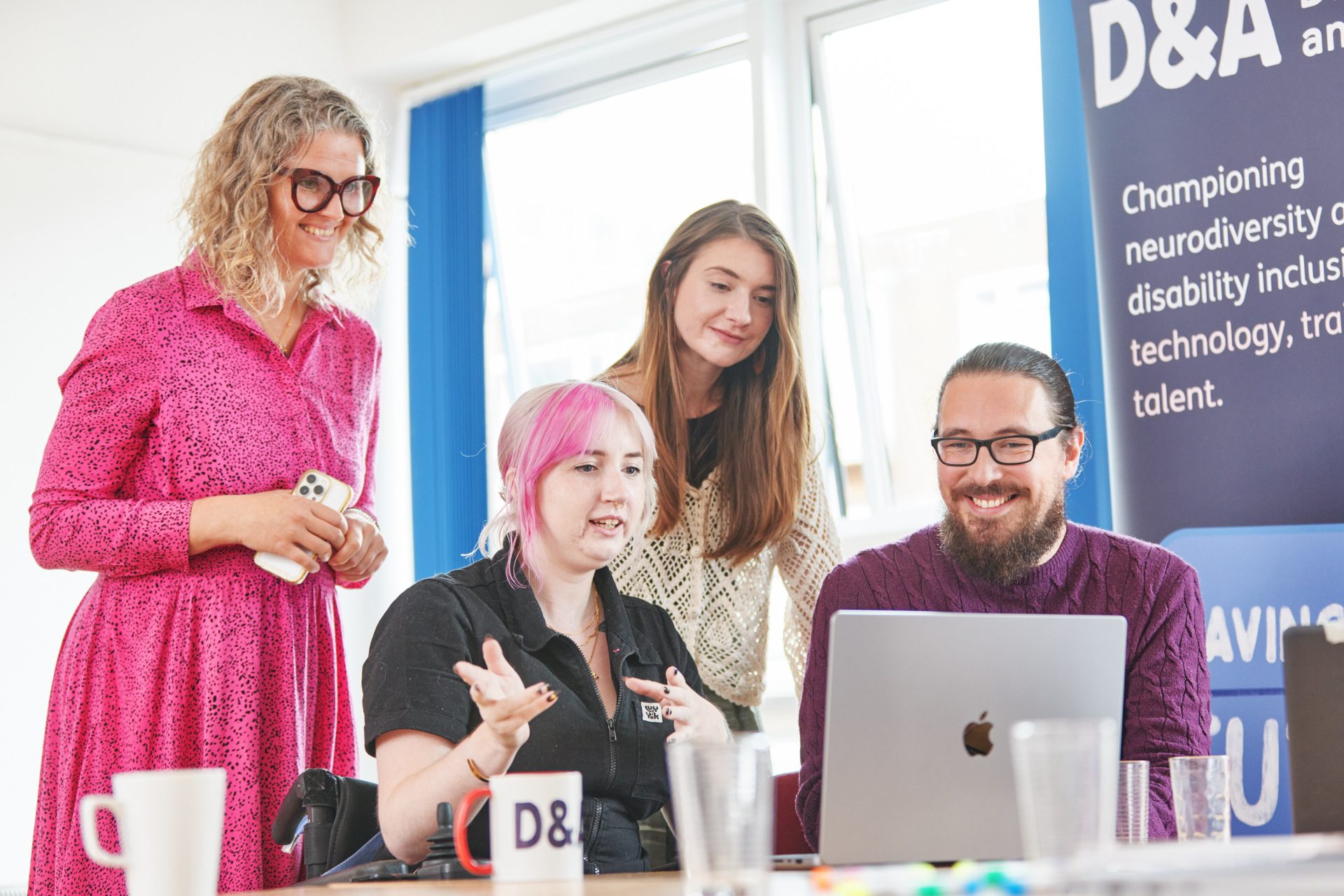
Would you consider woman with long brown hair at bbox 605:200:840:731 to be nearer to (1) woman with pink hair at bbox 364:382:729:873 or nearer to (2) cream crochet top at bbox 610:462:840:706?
(2) cream crochet top at bbox 610:462:840:706

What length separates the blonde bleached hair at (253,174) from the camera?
7.95ft

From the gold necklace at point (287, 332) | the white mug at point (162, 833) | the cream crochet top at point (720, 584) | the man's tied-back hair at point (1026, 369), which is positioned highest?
the gold necklace at point (287, 332)

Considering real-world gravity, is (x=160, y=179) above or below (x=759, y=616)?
above

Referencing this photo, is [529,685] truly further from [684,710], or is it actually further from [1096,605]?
[1096,605]

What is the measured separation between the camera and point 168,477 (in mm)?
2377

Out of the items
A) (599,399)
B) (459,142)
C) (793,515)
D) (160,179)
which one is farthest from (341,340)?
(459,142)

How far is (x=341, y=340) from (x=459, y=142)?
2363 millimetres

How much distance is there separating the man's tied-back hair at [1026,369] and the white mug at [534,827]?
130 cm

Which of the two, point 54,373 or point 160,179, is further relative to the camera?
point 160,179

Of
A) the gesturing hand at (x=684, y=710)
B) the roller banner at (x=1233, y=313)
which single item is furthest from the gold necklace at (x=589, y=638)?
the roller banner at (x=1233, y=313)

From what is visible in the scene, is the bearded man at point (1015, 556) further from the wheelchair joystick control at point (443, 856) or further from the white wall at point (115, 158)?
the white wall at point (115, 158)

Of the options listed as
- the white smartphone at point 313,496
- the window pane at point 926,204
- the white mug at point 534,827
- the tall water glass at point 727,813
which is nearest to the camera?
the tall water glass at point 727,813

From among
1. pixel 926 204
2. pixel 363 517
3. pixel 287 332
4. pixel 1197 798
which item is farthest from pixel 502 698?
pixel 926 204

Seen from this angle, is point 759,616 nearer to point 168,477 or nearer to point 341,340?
point 341,340
